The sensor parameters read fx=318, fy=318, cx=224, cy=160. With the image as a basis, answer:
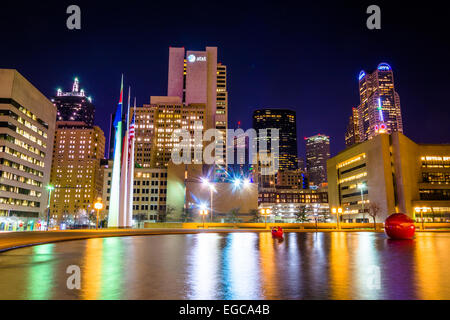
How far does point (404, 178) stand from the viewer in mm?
99625

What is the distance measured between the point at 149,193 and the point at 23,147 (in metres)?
45.0

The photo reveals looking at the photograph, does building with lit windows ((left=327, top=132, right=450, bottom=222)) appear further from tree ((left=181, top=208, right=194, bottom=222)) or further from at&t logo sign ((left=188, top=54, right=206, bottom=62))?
at&t logo sign ((left=188, top=54, right=206, bottom=62))

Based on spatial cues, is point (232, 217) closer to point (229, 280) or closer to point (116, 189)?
point (116, 189)

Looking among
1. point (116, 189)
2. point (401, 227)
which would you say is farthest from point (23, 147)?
point (401, 227)

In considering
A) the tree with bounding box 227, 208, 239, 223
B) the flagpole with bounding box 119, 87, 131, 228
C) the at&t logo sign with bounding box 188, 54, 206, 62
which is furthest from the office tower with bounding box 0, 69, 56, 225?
the at&t logo sign with bounding box 188, 54, 206, 62

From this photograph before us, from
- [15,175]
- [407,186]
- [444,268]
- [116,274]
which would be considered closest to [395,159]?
[407,186]

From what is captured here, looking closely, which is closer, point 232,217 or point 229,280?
point 229,280

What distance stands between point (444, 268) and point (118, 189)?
160 feet

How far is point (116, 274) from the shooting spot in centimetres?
947

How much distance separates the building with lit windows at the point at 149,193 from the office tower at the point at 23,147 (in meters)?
25.1

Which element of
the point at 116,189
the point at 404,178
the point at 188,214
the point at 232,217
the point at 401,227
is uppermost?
the point at 404,178

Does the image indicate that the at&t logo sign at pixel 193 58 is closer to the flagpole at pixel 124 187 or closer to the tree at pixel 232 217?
the tree at pixel 232 217

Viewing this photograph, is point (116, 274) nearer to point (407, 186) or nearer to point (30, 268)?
point (30, 268)

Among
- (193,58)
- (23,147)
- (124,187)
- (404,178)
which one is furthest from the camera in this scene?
(193,58)
